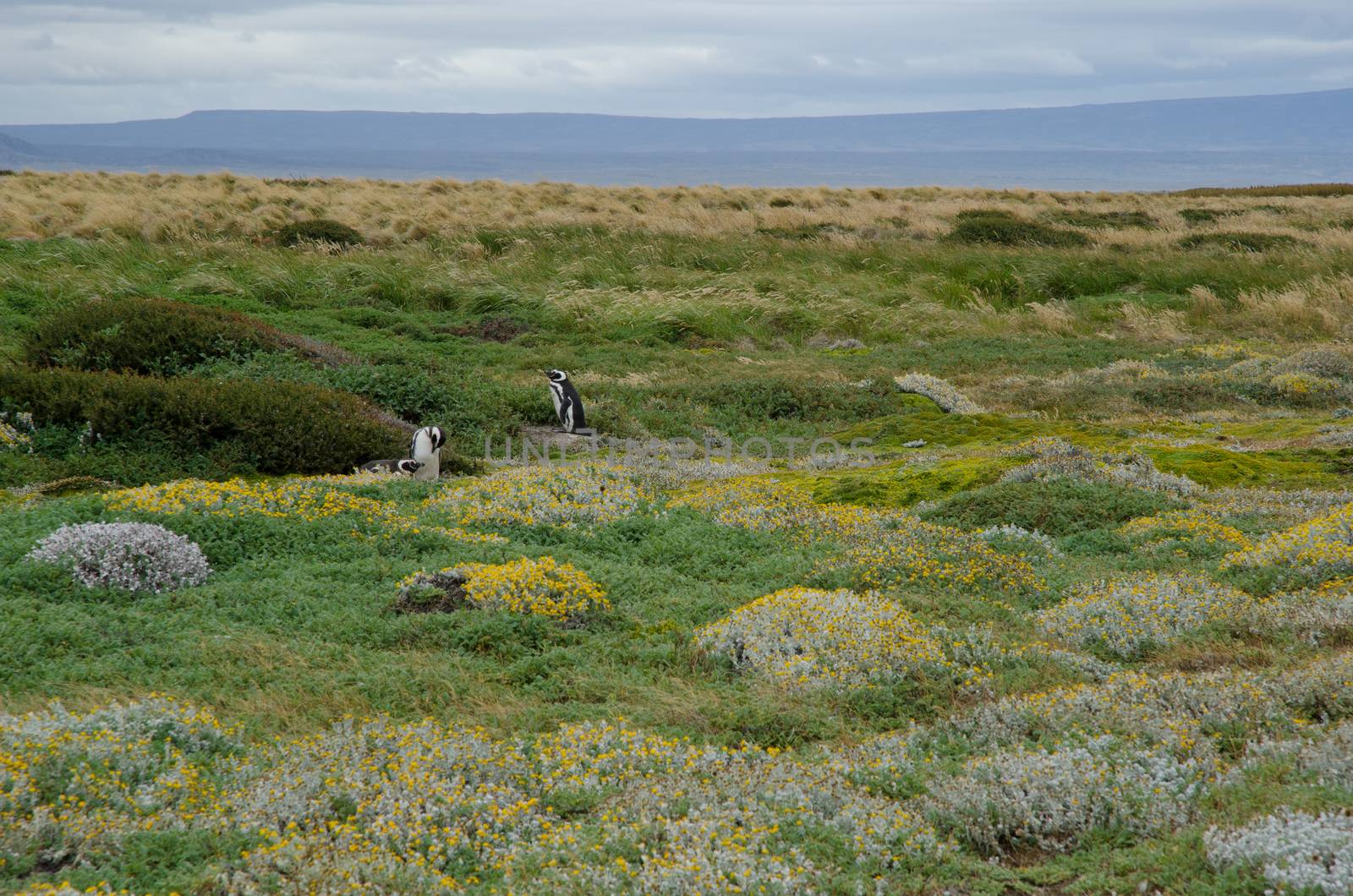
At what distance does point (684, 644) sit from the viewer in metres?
6.79

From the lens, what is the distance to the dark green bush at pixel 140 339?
14.2 metres

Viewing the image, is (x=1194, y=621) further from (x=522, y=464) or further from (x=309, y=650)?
(x=522, y=464)

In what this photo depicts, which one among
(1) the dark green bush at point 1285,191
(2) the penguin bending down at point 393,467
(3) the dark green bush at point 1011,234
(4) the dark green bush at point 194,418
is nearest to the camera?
(4) the dark green bush at point 194,418

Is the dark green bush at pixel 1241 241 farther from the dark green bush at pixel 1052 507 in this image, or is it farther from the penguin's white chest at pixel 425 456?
the penguin's white chest at pixel 425 456

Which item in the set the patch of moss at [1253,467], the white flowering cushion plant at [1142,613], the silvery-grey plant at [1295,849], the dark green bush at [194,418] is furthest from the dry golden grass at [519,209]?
the silvery-grey plant at [1295,849]

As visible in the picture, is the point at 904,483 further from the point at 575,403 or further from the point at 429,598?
the point at 429,598

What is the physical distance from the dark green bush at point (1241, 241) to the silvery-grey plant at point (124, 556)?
28.4m

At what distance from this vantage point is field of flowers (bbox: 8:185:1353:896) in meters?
4.33

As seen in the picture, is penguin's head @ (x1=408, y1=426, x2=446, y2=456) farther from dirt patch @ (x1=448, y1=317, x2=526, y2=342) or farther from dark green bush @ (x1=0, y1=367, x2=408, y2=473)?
dirt patch @ (x1=448, y1=317, x2=526, y2=342)

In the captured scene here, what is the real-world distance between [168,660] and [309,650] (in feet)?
2.59

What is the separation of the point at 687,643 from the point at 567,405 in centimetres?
740

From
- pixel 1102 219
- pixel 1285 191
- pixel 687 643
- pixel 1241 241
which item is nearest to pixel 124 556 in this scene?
pixel 687 643

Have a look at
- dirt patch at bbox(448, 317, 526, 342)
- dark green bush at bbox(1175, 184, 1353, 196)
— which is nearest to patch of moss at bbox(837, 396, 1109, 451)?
dirt patch at bbox(448, 317, 526, 342)

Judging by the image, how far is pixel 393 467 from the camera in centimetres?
1162
